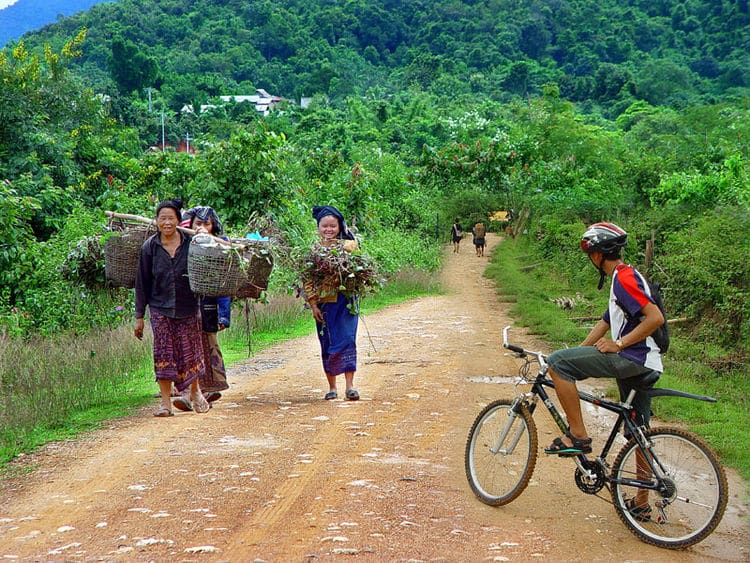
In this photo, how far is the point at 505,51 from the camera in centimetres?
8769

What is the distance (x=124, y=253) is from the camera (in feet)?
28.2

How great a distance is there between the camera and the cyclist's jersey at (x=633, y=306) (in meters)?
5.25

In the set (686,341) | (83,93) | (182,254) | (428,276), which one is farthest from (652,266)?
(83,93)

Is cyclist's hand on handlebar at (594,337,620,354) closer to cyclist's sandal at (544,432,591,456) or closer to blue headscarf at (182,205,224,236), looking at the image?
cyclist's sandal at (544,432,591,456)

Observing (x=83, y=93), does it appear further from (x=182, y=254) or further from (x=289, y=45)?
(x=289, y=45)

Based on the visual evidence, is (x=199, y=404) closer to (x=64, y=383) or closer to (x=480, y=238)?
(x=64, y=383)

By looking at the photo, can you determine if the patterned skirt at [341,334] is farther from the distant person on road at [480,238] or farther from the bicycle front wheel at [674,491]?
the distant person on road at [480,238]

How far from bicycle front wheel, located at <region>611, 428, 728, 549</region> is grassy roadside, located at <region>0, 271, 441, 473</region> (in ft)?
14.6

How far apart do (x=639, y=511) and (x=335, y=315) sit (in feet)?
14.1

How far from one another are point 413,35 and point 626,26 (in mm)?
23149

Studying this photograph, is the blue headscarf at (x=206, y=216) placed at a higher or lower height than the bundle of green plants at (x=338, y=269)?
higher

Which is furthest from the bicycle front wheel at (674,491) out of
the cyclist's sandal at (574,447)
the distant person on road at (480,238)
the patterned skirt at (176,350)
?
the distant person on road at (480,238)

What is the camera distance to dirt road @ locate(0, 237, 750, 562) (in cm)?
491

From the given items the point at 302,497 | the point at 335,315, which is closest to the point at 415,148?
the point at 335,315
